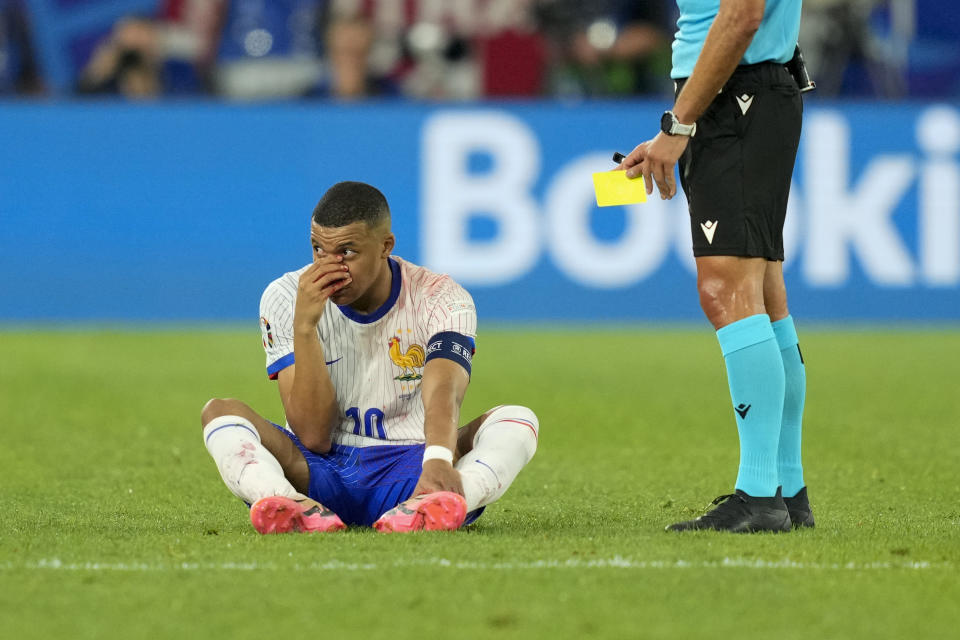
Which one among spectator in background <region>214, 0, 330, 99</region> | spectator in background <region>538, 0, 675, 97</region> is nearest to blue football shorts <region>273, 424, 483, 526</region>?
spectator in background <region>538, 0, 675, 97</region>

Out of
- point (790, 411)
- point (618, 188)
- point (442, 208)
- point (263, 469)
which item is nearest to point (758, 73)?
point (618, 188)

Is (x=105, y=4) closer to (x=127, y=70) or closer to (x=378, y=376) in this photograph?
(x=127, y=70)

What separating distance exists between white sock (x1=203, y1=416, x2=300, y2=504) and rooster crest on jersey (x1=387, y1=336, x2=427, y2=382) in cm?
48

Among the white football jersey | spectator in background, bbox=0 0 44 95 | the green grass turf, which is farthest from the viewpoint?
spectator in background, bbox=0 0 44 95

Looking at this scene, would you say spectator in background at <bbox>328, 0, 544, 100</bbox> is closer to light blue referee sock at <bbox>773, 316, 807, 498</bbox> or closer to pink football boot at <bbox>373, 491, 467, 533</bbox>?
light blue referee sock at <bbox>773, 316, 807, 498</bbox>

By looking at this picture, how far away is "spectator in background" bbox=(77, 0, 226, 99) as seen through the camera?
12578mm

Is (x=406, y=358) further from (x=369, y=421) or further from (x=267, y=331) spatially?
(x=267, y=331)

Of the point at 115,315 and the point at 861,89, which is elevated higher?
the point at 861,89

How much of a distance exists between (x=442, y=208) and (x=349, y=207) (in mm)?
7101

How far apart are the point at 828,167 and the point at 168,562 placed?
8673mm

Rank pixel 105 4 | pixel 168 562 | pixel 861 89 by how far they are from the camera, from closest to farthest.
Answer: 1. pixel 168 562
2. pixel 861 89
3. pixel 105 4

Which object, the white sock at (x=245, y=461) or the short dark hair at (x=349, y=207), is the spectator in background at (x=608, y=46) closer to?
the short dark hair at (x=349, y=207)

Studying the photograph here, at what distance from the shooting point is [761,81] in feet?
14.4

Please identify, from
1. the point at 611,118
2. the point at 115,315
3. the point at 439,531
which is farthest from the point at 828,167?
the point at 439,531
